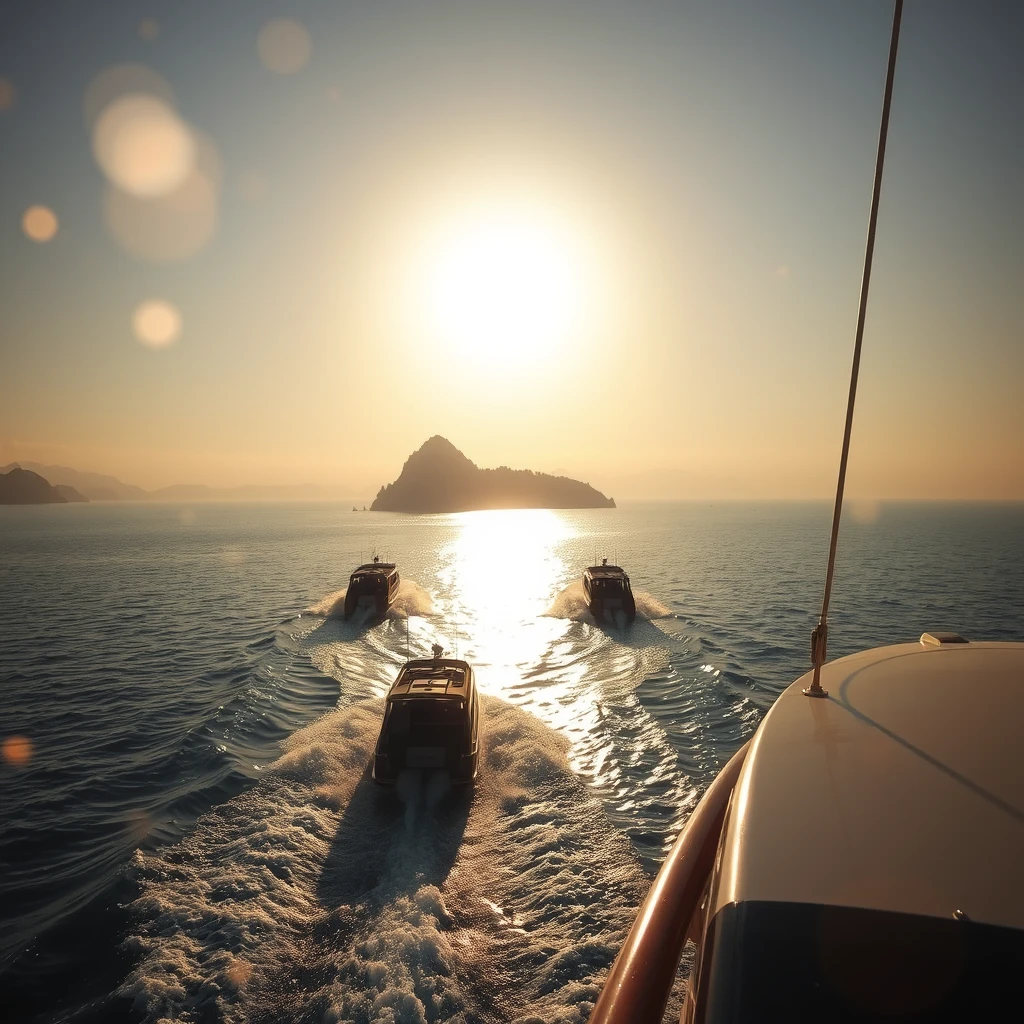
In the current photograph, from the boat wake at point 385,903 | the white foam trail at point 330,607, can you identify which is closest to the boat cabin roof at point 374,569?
the white foam trail at point 330,607

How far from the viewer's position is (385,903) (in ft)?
33.9

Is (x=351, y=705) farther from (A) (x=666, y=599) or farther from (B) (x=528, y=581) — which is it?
(B) (x=528, y=581)

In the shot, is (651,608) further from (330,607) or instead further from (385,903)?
(385,903)

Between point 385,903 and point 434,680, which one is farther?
point 434,680

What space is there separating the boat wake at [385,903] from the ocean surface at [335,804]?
0.05 m

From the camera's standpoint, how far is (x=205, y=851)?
12.3m

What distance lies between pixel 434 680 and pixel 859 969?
14429mm

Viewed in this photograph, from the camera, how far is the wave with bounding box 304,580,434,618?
39.3m

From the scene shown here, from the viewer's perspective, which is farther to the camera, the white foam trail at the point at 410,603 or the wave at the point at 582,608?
the white foam trail at the point at 410,603

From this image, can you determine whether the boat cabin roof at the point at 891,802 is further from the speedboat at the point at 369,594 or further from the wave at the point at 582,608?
the speedboat at the point at 369,594

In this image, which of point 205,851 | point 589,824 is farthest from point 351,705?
point 589,824

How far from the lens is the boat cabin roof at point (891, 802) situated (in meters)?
3.45

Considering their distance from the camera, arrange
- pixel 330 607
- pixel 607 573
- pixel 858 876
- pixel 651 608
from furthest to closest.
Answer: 1. pixel 330 607
2. pixel 651 608
3. pixel 607 573
4. pixel 858 876

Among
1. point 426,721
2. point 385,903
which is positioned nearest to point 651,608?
point 426,721
